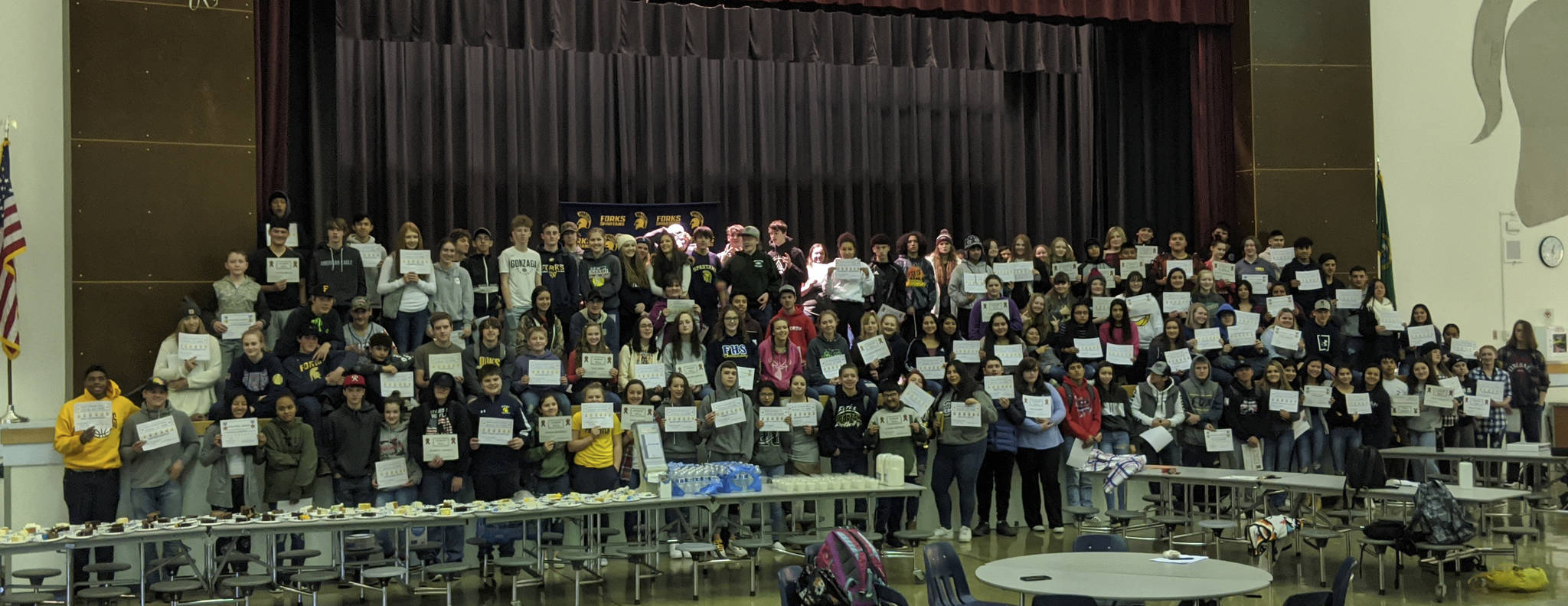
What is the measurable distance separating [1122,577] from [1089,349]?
6864mm

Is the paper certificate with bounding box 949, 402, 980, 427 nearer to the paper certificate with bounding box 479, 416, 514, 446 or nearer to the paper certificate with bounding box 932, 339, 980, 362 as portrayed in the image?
the paper certificate with bounding box 932, 339, 980, 362

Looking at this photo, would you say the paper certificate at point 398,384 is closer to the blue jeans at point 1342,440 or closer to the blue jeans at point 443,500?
the blue jeans at point 443,500

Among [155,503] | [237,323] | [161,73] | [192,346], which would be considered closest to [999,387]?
[237,323]

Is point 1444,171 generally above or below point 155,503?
above

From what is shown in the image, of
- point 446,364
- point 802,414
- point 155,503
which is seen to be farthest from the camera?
point 802,414

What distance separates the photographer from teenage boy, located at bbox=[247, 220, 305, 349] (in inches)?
525

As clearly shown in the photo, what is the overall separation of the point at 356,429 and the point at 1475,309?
14882 mm

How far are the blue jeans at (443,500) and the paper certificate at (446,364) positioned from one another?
917mm

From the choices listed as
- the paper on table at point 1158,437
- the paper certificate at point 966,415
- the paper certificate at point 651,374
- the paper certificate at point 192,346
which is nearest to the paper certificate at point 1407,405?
the paper on table at point 1158,437

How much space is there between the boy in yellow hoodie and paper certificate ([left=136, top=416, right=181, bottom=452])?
0.28m

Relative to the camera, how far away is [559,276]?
561 inches

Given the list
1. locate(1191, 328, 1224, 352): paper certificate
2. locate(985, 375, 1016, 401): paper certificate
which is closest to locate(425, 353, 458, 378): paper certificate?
locate(985, 375, 1016, 401): paper certificate

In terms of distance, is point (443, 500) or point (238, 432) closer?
point (238, 432)

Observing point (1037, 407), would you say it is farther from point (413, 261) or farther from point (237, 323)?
point (237, 323)
